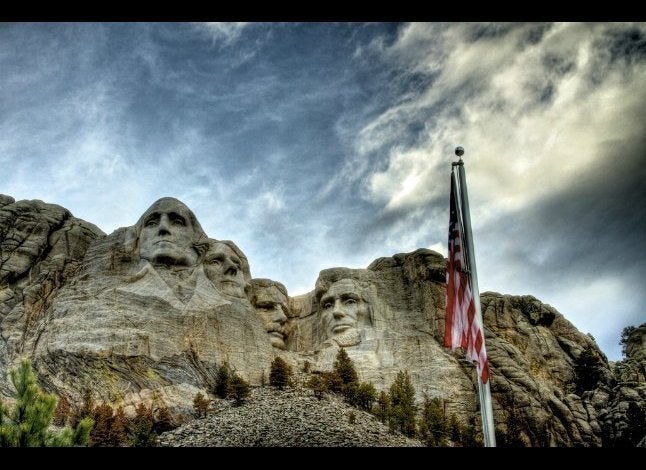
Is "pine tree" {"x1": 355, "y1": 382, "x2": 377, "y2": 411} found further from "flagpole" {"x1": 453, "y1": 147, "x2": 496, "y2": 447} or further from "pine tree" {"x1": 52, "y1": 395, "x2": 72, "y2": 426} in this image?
"flagpole" {"x1": 453, "y1": 147, "x2": 496, "y2": 447}

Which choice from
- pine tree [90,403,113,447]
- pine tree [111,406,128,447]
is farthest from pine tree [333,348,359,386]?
pine tree [90,403,113,447]

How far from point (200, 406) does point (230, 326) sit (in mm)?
3641

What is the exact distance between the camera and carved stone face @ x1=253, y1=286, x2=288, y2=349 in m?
24.2

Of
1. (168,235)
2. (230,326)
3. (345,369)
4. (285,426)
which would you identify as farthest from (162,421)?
(168,235)

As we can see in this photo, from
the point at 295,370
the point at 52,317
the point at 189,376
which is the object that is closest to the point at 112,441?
the point at 189,376

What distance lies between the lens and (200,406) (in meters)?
17.1

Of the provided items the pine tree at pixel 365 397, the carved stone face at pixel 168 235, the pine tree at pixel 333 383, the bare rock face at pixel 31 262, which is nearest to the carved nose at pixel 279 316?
the carved stone face at pixel 168 235

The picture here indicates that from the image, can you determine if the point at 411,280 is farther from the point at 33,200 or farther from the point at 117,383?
the point at 33,200

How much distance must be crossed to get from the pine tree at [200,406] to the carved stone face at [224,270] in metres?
5.36

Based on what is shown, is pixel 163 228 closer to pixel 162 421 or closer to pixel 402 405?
pixel 162 421

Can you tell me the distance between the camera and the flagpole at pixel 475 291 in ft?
33.8

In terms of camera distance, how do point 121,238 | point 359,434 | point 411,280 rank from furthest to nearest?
point 411,280
point 121,238
point 359,434
